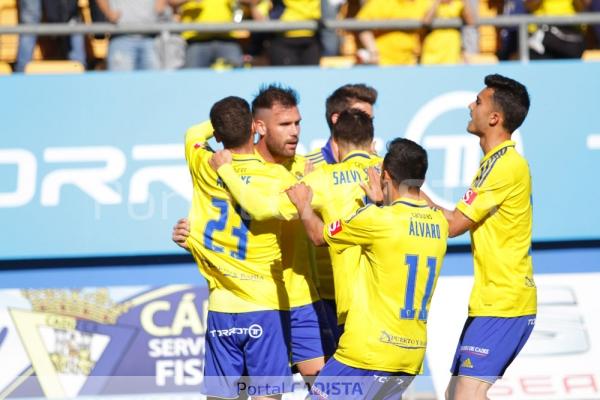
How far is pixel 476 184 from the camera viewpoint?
6293mm

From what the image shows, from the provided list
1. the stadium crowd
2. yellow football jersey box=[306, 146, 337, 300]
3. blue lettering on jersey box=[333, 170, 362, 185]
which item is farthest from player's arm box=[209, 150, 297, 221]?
the stadium crowd

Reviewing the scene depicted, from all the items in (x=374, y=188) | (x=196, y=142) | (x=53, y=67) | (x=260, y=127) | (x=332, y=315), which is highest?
(x=53, y=67)

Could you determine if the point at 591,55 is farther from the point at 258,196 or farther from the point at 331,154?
the point at 258,196

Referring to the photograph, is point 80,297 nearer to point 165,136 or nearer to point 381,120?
point 165,136

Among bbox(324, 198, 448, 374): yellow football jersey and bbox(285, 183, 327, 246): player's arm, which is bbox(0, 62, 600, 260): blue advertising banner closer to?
bbox(285, 183, 327, 246): player's arm

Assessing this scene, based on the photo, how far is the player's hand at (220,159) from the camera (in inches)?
240

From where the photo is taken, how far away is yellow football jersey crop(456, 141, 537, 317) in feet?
20.4

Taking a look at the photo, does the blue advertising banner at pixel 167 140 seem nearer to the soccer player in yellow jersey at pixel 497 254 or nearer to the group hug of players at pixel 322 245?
the group hug of players at pixel 322 245

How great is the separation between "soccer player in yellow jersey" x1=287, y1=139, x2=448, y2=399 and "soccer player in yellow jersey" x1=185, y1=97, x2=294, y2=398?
713 millimetres

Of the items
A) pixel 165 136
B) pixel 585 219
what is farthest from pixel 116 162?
pixel 585 219

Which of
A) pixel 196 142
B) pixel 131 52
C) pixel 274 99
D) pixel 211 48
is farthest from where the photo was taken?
pixel 211 48

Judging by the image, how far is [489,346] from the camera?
244 inches

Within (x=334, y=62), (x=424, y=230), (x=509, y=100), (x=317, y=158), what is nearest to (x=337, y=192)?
(x=424, y=230)

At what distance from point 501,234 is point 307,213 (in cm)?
134
